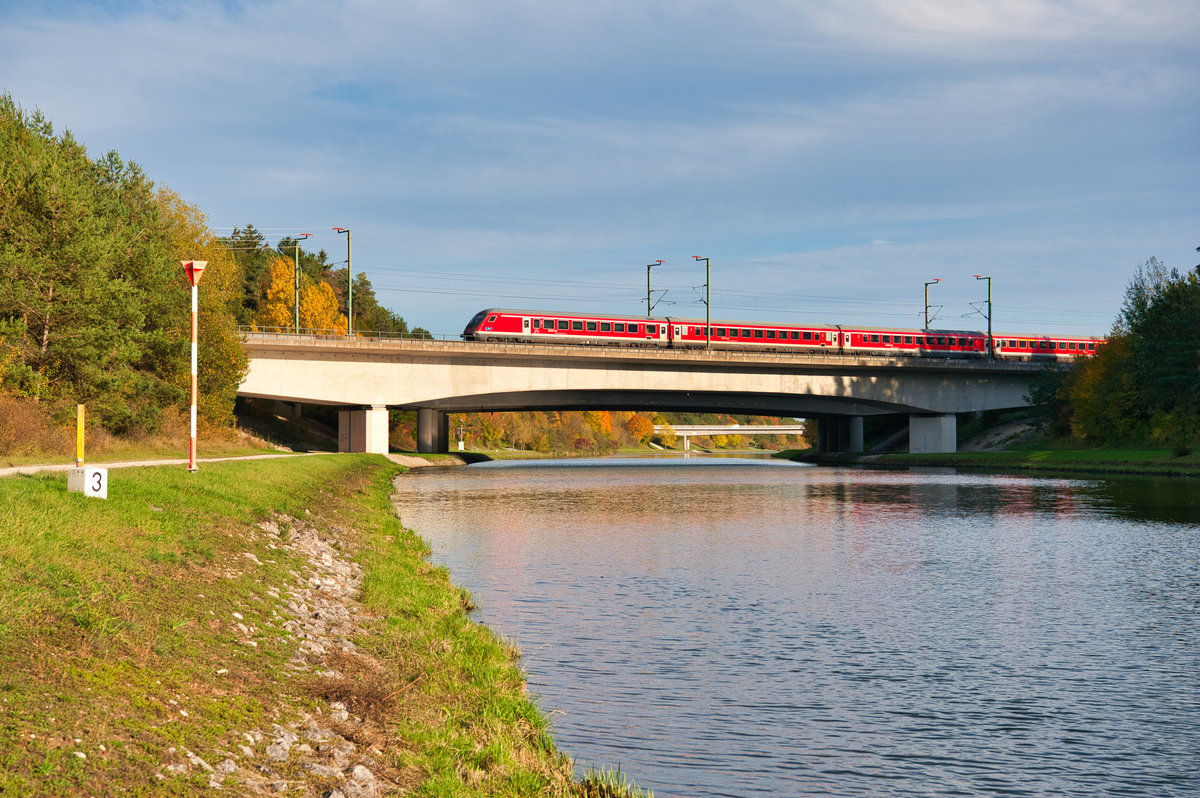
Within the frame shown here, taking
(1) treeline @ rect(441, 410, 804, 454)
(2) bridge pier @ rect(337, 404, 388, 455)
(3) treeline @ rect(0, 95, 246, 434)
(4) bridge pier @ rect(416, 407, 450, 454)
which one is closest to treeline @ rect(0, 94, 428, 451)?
(3) treeline @ rect(0, 95, 246, 434)

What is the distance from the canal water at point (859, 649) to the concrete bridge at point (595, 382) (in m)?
48.8

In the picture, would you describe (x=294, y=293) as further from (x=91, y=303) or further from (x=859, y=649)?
(x=859, y=649)

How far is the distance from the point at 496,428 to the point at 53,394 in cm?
10664

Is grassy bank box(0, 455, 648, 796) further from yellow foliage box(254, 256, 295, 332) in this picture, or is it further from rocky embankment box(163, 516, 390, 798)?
yellow foliage box(254, 256, 295, 332)

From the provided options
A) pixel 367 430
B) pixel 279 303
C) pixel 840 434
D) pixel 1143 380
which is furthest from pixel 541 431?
pixel 1143 380

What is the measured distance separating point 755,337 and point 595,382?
56.9 ft

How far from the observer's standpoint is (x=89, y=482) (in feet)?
58.3

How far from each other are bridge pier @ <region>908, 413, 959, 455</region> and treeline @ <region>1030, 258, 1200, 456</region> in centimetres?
1058

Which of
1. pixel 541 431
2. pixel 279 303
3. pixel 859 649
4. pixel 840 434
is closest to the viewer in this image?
pixel 859 649

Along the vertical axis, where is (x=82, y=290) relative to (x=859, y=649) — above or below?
above

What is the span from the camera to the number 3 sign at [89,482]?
1773cm

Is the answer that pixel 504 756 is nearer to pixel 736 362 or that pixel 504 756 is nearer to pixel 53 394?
pixel 53 394

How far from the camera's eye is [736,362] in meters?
88.8

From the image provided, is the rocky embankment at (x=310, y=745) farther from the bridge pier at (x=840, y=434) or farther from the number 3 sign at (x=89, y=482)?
the bridge pier at (x=840, y=434)
